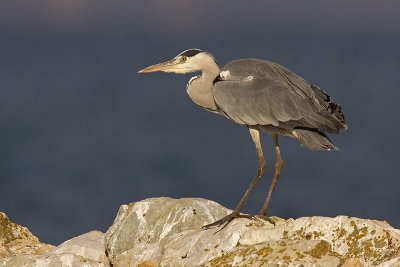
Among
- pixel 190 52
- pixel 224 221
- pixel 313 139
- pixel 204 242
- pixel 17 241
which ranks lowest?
pixel 204 242

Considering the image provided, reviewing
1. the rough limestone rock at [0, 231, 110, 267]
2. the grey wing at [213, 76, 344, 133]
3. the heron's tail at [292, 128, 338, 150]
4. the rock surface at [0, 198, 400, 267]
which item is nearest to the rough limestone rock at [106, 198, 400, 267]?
the rock surface at [0, 198, 400, 267]

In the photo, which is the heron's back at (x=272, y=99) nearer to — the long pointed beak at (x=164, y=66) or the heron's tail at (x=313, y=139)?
the heron's tail at (x=313, y=139)

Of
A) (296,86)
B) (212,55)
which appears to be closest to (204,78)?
(212,55)

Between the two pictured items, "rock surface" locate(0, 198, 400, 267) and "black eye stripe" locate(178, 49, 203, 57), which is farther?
"black eye stripe" locate(178, 49, 203, 57)

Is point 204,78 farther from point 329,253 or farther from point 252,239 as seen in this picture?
point 329,253

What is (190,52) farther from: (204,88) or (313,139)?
(313,139)

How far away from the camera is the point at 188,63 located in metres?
15.7

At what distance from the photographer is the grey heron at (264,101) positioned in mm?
14258

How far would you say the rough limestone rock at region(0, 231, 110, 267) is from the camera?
14.0 meters

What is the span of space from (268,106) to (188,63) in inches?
79.1

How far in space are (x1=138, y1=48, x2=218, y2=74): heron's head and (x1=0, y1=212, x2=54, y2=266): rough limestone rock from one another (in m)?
4.25

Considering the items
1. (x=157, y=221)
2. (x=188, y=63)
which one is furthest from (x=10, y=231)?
(x=188, y=63)

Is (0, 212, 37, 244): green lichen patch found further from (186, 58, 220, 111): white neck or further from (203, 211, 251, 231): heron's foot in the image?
(203, 211, 251, 231): heron's foot

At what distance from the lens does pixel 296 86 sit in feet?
48.6
